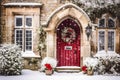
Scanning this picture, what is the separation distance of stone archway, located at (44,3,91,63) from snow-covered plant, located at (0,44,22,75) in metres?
2.03

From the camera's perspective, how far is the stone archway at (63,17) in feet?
59.8

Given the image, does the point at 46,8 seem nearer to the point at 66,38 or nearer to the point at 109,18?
the point at 66,38

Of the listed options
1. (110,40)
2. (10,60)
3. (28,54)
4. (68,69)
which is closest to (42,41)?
(28,54)

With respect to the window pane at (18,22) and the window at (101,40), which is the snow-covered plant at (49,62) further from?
the window at (101,40)

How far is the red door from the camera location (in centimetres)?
1869

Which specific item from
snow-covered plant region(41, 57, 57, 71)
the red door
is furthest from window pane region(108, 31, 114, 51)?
snow-covered plant region(41, 57, 57, 71)

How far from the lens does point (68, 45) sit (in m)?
18.7

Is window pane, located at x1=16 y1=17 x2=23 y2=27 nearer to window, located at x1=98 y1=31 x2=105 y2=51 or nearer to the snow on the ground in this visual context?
the snow on the ground

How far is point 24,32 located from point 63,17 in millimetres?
2233

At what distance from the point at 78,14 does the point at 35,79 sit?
4746mm

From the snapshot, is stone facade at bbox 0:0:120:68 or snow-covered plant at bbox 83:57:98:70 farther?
stone facade at bbox 0:0:120:68

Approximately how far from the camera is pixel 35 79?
15.3 metres

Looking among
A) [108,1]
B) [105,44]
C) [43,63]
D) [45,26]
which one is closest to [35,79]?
[43,63]

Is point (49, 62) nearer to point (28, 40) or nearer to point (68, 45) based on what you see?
point (68, 45)
